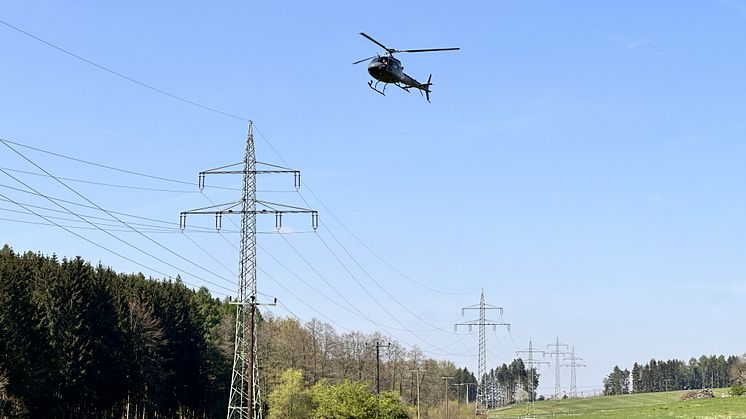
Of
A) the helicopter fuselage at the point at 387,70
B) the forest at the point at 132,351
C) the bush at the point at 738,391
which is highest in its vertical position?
the helicopter fuselage at the point at 387,70

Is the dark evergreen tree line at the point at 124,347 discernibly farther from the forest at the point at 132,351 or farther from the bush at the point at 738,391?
the bush at the point at 738,391

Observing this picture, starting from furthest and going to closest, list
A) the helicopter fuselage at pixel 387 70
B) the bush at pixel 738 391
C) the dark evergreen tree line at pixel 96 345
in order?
the bush at pixel 738 391 → the dark evergreen tree line at pixel 96 345 → the helicopter fuselage at pixel 387 70

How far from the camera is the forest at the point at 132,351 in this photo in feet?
260

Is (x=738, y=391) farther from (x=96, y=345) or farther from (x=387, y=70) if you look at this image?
(x=387, y=70)

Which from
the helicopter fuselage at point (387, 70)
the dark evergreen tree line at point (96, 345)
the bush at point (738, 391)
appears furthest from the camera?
the bush at point (738, 391)

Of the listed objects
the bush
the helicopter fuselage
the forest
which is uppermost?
the helicopter fuselage

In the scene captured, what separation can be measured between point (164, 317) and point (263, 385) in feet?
64.9

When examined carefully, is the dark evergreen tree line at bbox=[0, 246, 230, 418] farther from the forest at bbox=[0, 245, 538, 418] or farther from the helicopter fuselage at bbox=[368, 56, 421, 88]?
the helicopter fuselage at bbox=[368, 56, 421, 88]

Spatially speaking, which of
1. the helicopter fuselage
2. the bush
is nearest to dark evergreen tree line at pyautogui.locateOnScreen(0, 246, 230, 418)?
the helicopter fuselage

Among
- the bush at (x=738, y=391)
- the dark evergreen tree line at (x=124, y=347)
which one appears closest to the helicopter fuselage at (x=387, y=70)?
the dark evergreen tree line at (x=124, y=347)

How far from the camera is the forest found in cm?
7931

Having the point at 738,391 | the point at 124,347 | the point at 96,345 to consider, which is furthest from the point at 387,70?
the point at 738,391

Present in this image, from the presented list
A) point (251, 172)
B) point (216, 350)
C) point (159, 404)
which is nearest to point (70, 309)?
point (159, 404)

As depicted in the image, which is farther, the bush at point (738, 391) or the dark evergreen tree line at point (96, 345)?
the bush at point (738, 391)
